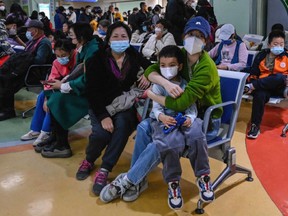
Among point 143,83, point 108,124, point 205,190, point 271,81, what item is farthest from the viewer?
point 271,81

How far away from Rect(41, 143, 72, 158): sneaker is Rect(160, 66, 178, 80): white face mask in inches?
49.8

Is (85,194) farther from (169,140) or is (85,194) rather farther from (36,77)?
(36,77)

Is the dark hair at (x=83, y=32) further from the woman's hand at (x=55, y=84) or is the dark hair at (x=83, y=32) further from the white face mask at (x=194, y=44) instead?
the white face mask at (x=194, y=44)

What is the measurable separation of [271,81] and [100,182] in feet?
6.18

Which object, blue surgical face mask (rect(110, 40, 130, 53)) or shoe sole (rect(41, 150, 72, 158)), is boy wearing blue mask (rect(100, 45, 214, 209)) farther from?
shoe sole (rect(41, 150, 72, 158))

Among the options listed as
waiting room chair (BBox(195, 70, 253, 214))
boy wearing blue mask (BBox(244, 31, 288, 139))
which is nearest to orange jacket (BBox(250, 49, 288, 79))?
boy wearing blue mask (BBox(244, 31, 288, 139))

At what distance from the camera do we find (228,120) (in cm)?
240

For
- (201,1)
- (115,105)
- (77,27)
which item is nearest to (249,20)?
(201,1)

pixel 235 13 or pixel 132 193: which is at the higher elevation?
pixel 235 13

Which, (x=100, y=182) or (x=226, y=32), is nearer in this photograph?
(x=100, y=182)

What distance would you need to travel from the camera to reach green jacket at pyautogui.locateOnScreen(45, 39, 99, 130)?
291cm

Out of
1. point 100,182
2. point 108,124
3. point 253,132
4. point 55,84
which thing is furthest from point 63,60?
point 253,132

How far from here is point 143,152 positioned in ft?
7.04

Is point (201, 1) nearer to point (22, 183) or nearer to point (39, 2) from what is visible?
point (22, 183)
